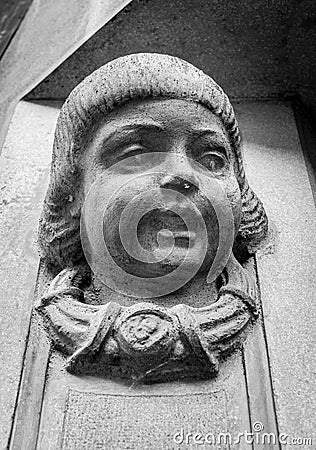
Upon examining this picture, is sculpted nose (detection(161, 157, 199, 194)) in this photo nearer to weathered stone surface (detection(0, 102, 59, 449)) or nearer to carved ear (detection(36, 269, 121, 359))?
carved ear (detection(36, 269, 121, 359))

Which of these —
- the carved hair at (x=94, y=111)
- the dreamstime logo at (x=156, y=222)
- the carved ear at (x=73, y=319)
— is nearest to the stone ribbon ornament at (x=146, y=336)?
the carved ear at (x=73, y=319)

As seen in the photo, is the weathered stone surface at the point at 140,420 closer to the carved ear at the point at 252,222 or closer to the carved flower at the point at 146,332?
the carved flower at the point at 146,332

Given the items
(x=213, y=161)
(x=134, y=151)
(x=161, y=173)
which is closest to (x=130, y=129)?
(x=134, y=151)

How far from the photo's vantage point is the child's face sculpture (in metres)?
1.88

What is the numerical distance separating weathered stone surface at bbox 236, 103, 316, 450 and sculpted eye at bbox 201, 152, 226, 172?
373 millimetres

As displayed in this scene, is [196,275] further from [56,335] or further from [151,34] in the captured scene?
[151,34]

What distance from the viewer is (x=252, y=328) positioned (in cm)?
193

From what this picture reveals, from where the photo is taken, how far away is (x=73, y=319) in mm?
1867

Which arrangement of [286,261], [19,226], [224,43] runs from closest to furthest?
[286,261] → [19,226] → [224,43]

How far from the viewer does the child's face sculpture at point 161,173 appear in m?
1.88
